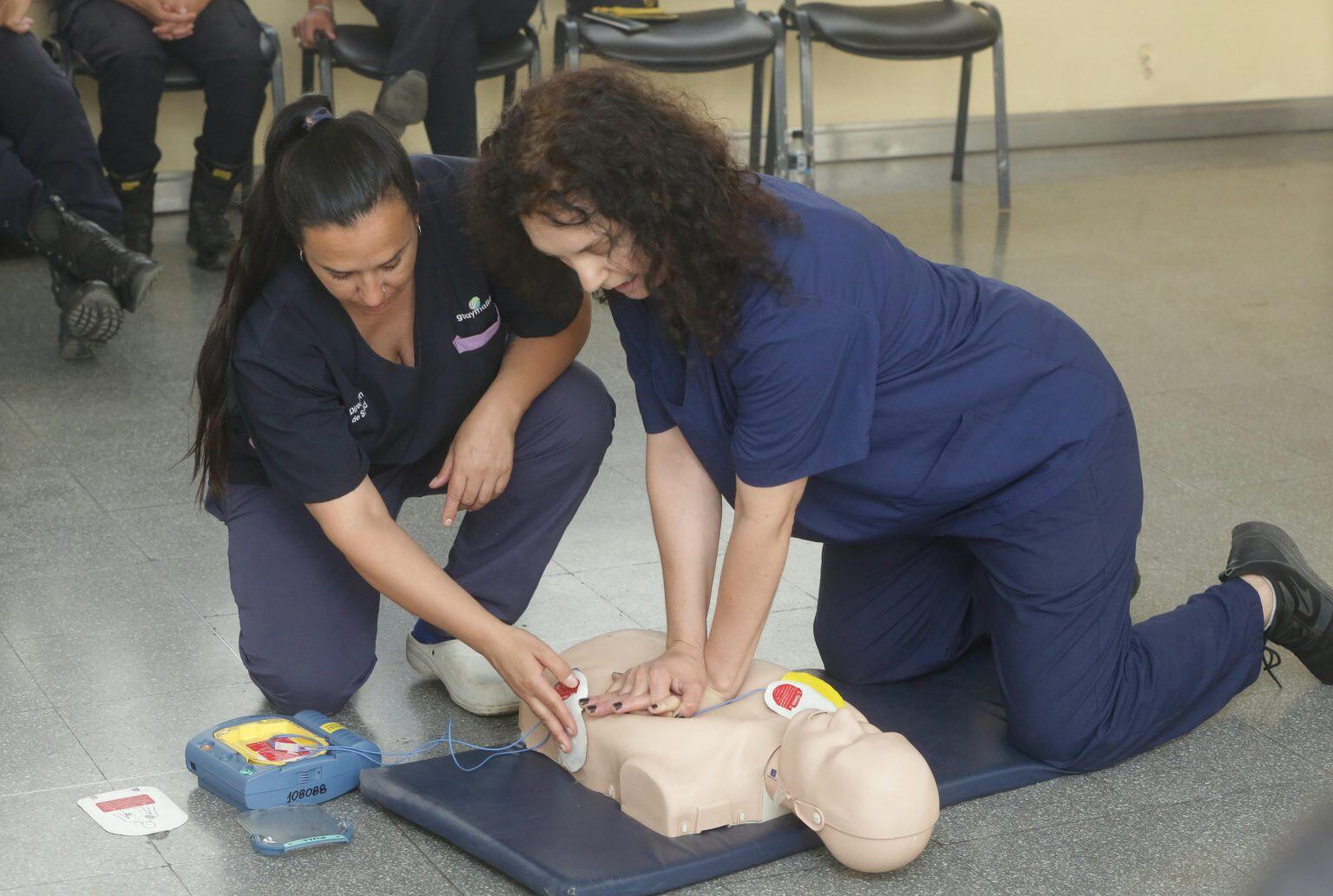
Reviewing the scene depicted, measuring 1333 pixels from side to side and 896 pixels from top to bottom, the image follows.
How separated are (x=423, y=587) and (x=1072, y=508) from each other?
2.27 ft

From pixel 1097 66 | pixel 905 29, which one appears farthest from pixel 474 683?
pixel 1097 66

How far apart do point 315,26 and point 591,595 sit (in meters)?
2.47

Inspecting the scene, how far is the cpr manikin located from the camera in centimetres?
140

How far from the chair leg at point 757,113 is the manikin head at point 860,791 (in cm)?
339

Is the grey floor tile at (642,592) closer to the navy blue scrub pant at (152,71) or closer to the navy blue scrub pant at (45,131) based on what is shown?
the navy blue scrub pant at (45,131)

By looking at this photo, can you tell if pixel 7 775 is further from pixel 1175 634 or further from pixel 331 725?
pixel 1175 634

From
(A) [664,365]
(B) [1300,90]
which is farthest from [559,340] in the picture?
(B) [1300,90]

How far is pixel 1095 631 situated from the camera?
1.62 m

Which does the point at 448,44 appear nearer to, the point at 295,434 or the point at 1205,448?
the point at 1205,448

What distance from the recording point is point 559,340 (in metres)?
Result: 1.88

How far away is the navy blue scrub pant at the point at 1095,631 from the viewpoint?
5.31 ft

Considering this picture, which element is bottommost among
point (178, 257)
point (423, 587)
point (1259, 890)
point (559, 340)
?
point (178, 257)

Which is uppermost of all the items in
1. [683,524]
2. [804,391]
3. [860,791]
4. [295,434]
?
[804,391]

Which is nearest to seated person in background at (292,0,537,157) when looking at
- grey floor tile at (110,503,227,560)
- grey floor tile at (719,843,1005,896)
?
grey floor tile at (110,503,227,560)
